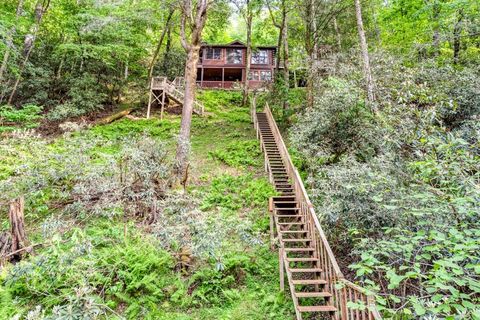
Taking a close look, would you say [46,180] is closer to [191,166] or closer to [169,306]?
[191,166]

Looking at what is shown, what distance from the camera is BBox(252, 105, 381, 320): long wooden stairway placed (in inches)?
164

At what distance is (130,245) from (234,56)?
86.2 ft

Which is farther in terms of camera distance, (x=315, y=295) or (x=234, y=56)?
(x=234, y=56)

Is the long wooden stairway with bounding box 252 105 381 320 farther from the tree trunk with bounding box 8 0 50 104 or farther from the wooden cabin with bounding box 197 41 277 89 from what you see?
the wooden cabin with bounding box 197 41 277 89

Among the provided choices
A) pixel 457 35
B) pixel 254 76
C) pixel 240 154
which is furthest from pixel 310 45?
pixel 254 76

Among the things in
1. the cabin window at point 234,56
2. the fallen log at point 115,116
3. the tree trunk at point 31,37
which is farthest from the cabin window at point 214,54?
the tree trunk at point 31,37

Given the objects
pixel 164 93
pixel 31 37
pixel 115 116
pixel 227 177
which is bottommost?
pixel 227 177

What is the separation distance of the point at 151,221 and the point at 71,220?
193 cm

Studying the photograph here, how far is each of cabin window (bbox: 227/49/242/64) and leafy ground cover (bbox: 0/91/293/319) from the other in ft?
73.2

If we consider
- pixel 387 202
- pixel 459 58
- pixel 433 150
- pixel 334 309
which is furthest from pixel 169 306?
pixel 459 58

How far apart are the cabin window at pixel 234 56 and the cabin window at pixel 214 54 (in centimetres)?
94

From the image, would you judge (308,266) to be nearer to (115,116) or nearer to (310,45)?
(310,45)

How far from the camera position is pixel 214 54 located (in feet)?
96.7

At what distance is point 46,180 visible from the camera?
770 cm
